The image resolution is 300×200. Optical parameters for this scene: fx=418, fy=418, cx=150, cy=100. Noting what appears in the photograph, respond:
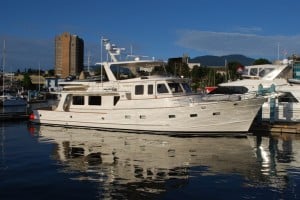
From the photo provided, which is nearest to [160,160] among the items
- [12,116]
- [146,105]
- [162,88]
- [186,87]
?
[146,105]

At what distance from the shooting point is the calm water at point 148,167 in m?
11.4

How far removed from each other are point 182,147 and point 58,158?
230 inches

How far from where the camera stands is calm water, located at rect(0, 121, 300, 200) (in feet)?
37.2

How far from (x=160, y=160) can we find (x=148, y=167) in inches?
55.6

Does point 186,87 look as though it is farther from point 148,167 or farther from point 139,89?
point 148,167

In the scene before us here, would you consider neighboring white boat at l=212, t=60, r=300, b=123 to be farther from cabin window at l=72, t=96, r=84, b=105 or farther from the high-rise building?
the high-rise building

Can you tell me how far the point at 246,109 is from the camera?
74.2ft

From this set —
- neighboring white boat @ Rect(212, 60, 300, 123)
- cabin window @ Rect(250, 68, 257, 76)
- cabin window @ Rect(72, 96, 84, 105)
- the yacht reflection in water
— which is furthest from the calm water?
cabin window @ Rect(250, 68, 257, 76)

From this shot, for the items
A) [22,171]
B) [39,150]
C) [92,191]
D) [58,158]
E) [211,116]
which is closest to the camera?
[92,191]

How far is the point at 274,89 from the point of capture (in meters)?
25.7

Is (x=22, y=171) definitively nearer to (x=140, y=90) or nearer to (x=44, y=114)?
(x=140, y=90)

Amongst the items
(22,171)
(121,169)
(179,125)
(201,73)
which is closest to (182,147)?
(179,125)

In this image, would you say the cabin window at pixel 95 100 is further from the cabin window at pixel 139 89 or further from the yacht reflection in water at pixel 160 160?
the cabin window at pixel 139 89

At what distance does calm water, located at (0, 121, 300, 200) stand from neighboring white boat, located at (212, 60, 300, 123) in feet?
13.3
